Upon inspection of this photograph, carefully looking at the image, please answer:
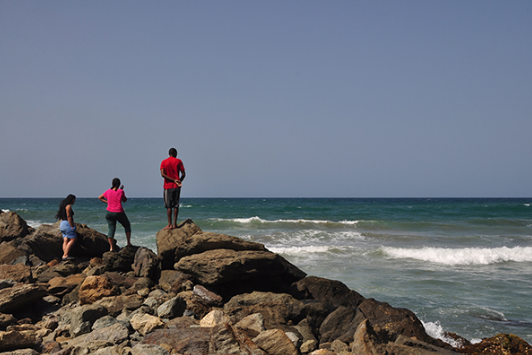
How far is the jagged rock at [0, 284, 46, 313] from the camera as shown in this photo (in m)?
5.97

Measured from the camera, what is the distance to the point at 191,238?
7.52m

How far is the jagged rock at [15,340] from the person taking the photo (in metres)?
4.51

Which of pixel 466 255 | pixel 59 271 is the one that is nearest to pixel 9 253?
pixel 59 271

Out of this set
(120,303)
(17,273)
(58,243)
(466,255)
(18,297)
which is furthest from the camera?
(466,255)

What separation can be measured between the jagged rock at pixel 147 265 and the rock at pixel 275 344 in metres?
3.69

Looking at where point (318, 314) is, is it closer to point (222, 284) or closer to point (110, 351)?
point (222, 284)

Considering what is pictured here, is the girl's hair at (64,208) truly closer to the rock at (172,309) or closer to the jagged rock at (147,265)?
the jagged rock at (147,265)

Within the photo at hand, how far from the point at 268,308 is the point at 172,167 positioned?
3586 millimetres

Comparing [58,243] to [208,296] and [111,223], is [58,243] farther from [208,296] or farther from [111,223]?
[208,296]

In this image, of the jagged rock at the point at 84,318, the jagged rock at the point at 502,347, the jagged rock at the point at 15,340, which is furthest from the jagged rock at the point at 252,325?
the jagged rock at the point at 502,347

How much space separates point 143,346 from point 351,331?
3.12m

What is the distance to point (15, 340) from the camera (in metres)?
4.61

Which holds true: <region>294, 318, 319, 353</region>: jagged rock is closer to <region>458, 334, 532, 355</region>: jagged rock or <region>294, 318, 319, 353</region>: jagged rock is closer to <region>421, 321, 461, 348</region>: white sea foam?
<region>458, 334, 532, 355</region>: jagged rock

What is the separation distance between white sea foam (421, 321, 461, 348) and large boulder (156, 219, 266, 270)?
10.9 feet
